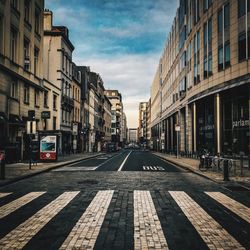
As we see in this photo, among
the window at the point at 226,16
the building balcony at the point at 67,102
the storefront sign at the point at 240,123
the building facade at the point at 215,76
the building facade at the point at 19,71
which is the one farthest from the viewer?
the building balcony at the point at 67,102

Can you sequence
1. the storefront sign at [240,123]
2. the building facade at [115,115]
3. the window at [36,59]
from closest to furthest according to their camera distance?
the storefront sign at [240,123], the window at [36,59], the building facade at [115,115]

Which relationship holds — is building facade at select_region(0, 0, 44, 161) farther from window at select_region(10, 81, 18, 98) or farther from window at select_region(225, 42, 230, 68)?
window at select_region(225, 42, 230, 68)

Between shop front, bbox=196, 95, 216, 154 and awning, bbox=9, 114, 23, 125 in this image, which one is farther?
shop front, bbox=196, 95, 216, 154

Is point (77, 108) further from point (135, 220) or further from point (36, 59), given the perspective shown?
point (135, 220)

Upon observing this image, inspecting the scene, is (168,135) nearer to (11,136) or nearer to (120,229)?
(11,136)

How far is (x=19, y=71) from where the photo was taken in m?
27.5

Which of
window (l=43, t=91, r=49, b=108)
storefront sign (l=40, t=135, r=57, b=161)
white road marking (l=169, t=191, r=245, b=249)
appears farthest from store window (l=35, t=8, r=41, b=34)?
white road marking (l=169, t=191, r=245, b=249)

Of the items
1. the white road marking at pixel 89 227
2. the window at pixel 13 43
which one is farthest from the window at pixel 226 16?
the white road marking at pixel 89 227

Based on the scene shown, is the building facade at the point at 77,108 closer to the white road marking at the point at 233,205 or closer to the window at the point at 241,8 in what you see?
the window at the point at 241,8

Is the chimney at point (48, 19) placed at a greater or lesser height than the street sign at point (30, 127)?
greater

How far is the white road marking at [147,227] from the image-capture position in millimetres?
5332

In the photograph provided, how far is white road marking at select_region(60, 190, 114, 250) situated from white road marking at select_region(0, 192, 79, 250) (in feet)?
2.30

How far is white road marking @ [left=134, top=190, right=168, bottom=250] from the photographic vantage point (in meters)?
5.33

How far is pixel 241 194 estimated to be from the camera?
10.8 m
